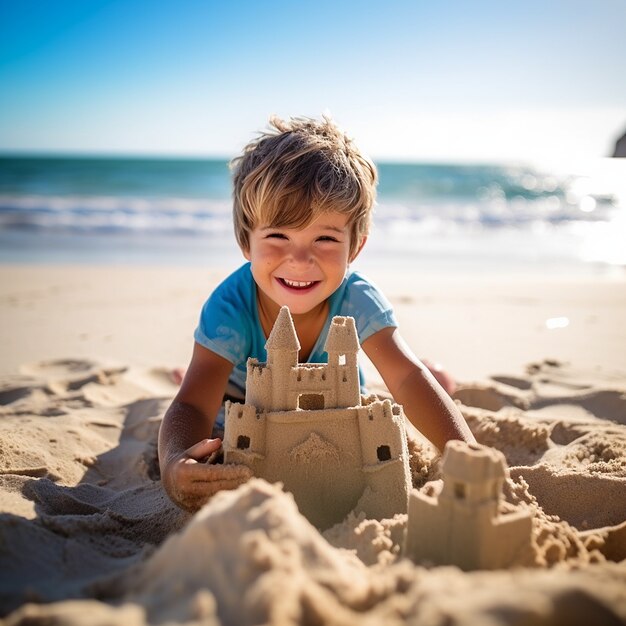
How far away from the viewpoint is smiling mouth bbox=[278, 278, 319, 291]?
9.55ft

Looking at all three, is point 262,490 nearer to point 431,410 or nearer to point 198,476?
point 198,476

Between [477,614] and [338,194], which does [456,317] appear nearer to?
[338,194]

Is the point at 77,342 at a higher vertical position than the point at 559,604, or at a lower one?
lower

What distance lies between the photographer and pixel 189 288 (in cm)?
785

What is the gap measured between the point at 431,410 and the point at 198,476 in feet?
3.85

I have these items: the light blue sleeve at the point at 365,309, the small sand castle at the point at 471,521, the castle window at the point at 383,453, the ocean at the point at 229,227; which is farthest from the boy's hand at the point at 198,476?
the ocean at the point at 229,227

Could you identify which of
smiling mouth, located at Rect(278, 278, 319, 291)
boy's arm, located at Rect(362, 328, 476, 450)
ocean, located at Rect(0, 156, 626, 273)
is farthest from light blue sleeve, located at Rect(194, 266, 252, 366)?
ocean, located at Rect(0, 156, 626, 273)

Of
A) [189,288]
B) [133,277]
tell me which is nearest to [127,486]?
[189,288]

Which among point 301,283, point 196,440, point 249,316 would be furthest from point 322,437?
point 249,316

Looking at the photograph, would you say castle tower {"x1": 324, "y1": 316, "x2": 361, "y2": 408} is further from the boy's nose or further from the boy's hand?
the boy's nose

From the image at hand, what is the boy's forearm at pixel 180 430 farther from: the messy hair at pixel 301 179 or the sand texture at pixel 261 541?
the messy hair at pixel 301 179

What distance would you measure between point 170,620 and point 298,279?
73.1 inches

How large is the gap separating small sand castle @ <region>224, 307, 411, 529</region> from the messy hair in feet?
2.79

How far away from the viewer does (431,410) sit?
9.27ft
